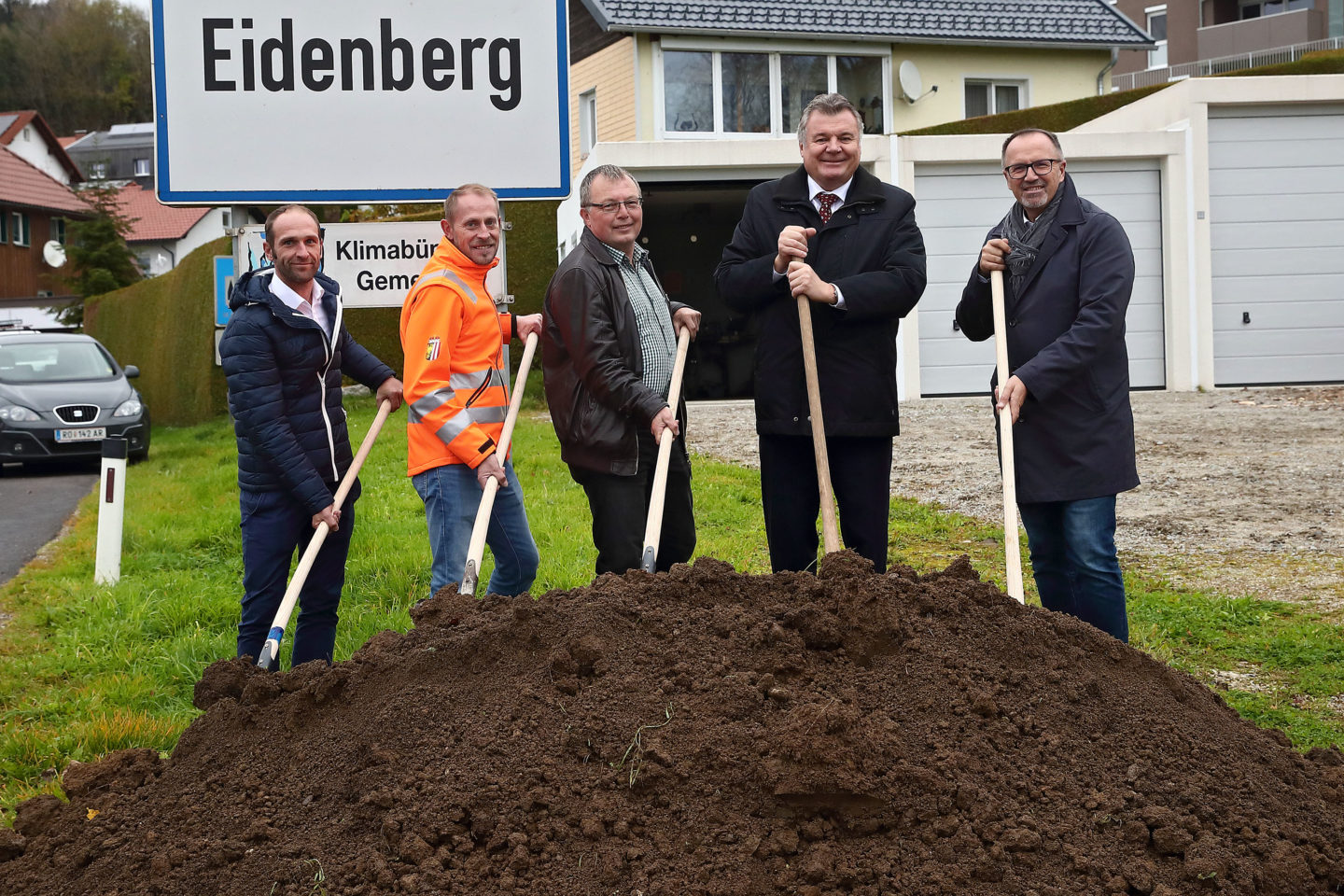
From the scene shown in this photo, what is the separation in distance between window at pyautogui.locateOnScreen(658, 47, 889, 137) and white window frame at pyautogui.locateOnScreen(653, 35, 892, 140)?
0.02 meters

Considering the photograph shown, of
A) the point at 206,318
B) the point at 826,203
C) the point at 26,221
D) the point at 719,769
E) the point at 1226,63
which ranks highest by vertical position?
the point at 1226,63

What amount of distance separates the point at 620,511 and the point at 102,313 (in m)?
24.2

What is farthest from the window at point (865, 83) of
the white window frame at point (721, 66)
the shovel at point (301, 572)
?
the shovel at point (301, 572)

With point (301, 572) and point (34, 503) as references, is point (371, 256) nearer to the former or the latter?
point (301, 572)

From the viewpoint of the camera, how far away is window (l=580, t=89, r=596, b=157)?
23.0 m

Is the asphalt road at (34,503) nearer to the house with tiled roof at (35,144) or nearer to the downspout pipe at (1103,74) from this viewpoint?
the downspout pipe at (1103,74)

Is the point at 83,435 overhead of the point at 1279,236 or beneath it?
beneath

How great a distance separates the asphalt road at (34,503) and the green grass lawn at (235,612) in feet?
0.91

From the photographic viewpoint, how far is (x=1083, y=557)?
13.7 ft

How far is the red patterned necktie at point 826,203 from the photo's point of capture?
175 inches

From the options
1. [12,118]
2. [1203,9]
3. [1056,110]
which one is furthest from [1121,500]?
→ [12,118]

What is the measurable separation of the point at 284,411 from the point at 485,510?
0.86 m

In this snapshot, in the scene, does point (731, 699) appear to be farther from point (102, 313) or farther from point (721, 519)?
point (102, 313)

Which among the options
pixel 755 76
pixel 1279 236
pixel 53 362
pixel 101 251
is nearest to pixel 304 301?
pixel 53 362
